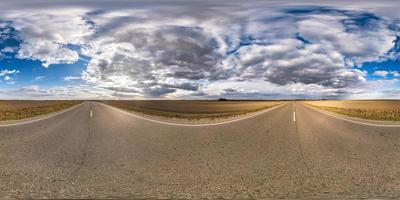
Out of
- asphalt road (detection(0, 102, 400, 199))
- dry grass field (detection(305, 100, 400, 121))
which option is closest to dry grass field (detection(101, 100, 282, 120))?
dry grass field (detection(305, 100, 400, 121))

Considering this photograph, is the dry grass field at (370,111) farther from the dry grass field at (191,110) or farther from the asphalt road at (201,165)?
the asphalt road at (201,165)

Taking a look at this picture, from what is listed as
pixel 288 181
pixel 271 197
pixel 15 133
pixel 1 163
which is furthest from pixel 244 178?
pixel 15 133

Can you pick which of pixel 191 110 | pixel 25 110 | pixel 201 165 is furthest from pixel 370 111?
pixel 201 165

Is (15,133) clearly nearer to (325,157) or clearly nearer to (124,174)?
(124,174)

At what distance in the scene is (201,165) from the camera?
33.3ft

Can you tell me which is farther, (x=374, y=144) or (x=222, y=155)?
(x=374, y=144)

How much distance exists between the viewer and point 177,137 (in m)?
15.4

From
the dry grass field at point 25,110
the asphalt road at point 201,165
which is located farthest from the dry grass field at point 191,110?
the asphalt road at point 201,165

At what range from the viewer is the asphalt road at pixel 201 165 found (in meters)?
7.52

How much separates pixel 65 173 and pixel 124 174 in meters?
1.40

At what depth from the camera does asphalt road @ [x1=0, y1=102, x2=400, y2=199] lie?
7.52 metres

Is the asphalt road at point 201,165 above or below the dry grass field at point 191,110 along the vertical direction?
below

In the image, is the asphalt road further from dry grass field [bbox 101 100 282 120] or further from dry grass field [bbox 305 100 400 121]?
dry grass field [bbox 305 100 400 121]

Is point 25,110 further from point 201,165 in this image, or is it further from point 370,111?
point 201,165
